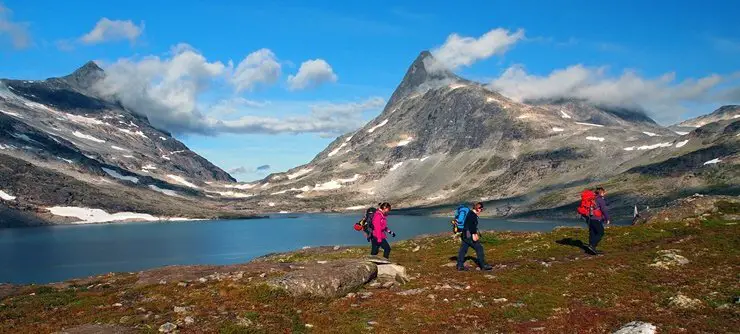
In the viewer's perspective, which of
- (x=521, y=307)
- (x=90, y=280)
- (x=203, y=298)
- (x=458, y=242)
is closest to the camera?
(x=521, y=307)

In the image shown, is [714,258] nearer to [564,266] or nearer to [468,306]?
[564,266]

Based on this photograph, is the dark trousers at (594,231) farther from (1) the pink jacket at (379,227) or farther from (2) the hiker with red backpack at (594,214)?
(1) the pink jacket at (379,227)

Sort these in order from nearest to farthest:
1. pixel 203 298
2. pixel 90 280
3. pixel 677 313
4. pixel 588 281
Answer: pixel 677 313 → pixel 203 298 → pixel 588 281 → pixel 90 280

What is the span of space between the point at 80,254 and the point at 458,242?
18551cm

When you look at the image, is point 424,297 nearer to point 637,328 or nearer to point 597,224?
point 637,328

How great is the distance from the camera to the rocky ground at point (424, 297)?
64.4ft

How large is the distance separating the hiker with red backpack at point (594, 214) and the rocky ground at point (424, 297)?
1.16m

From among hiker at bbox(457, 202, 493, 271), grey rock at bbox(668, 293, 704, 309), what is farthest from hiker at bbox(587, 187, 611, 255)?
grey rock at bbox(668, 293, 704, 309)

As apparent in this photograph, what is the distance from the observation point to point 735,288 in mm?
22031

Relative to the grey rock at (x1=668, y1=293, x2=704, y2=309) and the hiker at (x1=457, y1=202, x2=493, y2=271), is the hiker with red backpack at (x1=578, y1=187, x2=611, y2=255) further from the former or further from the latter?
the grey rock at (x1=668, y1=293, x2=704, y2=309)

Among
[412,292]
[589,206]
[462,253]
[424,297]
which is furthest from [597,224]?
[424,297]

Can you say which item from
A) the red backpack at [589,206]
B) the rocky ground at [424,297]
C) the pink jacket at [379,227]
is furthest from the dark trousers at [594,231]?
the pink jacket at [379,227]

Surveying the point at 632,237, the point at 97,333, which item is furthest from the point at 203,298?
the point at 632,237

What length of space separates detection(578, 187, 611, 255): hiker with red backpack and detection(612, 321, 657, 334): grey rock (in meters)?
15.8
